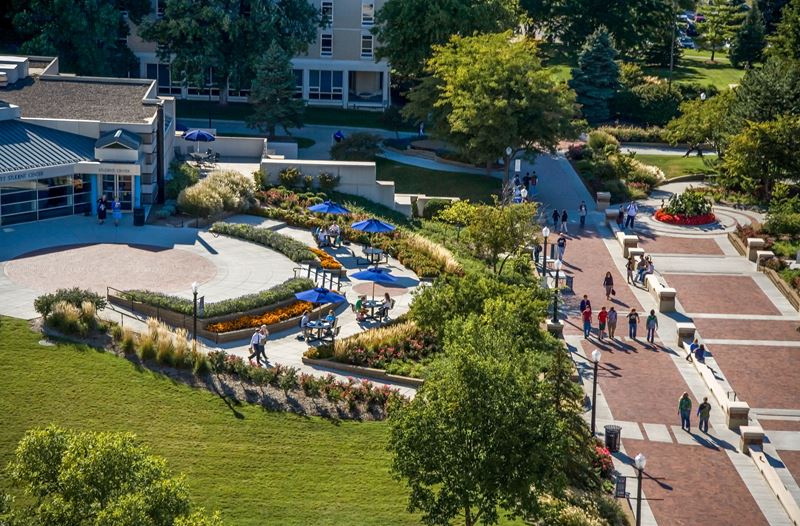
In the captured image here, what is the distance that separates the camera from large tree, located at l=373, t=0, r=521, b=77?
275 ft

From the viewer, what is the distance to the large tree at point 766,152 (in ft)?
249

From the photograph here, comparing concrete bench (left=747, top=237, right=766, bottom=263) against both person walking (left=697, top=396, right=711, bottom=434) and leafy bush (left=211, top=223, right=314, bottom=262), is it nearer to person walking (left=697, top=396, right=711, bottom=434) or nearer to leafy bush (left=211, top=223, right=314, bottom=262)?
person walking (left=697, top=396, right=711, bottom=434)

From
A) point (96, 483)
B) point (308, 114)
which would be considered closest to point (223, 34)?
point (308, 114)

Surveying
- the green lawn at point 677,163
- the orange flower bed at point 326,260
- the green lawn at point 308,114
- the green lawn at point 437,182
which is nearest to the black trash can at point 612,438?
the orange flower bed at point 326,260

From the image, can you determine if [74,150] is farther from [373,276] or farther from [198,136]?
[373,276]

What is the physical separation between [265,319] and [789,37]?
61.9 metres

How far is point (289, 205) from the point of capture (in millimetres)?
66000

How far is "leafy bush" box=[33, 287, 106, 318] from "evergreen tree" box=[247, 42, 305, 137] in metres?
35.3

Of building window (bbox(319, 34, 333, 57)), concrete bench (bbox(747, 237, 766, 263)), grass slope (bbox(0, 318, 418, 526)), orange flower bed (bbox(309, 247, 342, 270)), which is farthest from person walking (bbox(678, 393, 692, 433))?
building window (bbox(319, 34, 333, 57))

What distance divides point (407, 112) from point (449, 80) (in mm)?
6582

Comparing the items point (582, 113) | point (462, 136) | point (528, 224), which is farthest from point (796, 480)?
point (582, 113)

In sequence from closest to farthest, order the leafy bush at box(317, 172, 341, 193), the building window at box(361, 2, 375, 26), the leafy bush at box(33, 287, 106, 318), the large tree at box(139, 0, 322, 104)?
1. the leafy bush at box(33, 287, 106, 318)
2. the leafy bush at box(317, 172, 341, 193)
3. the large tree at box(139, 0, 322, 104)
4. the building window at box(361, 2, 375, 26)

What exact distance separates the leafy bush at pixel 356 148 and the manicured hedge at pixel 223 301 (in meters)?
29.1

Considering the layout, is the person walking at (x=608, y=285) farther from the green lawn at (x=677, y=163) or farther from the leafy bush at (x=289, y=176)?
the green lawn at (x=677, y=163)
